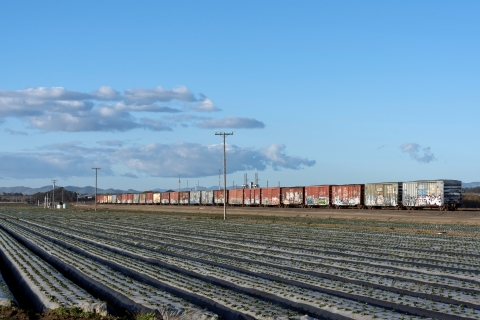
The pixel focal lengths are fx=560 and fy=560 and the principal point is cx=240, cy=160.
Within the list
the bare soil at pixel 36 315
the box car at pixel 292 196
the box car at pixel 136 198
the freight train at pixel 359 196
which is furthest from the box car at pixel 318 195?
the box car at pixel 136 198

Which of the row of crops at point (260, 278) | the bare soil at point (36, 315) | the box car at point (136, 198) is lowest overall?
the bare soil at point (36, 315)

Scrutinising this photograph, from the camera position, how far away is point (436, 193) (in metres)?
60.6

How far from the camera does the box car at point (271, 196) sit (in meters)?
85.5

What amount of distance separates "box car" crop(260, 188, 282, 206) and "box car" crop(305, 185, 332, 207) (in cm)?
711

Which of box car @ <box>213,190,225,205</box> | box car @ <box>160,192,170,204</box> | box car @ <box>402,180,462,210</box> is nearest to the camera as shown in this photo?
box car @ <box>402,180,462,210</box>

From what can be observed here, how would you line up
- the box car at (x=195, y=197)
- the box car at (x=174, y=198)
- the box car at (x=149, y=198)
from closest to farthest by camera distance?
the box car at (x=195, y=197) < the box car at (x=174, y=198) < the box car at (x=149, y=198)

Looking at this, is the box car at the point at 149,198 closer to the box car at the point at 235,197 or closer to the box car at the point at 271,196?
the box car at the point at 235,197

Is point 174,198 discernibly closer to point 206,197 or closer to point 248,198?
point 206,197

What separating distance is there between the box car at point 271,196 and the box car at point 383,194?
62.1 ft

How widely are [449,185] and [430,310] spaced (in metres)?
50.5

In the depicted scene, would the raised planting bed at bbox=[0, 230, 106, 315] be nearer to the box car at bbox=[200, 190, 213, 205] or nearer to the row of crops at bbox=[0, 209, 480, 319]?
the row of crops at bbox=[0, 209, 480, 319]

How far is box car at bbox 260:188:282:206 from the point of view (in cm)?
8553

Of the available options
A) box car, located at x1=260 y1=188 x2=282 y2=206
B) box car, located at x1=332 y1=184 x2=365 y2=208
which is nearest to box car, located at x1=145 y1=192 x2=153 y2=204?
box car, located at x1=260 y1=188 x2=282 y2=206

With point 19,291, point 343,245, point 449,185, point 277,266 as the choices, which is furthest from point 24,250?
point 449,185
